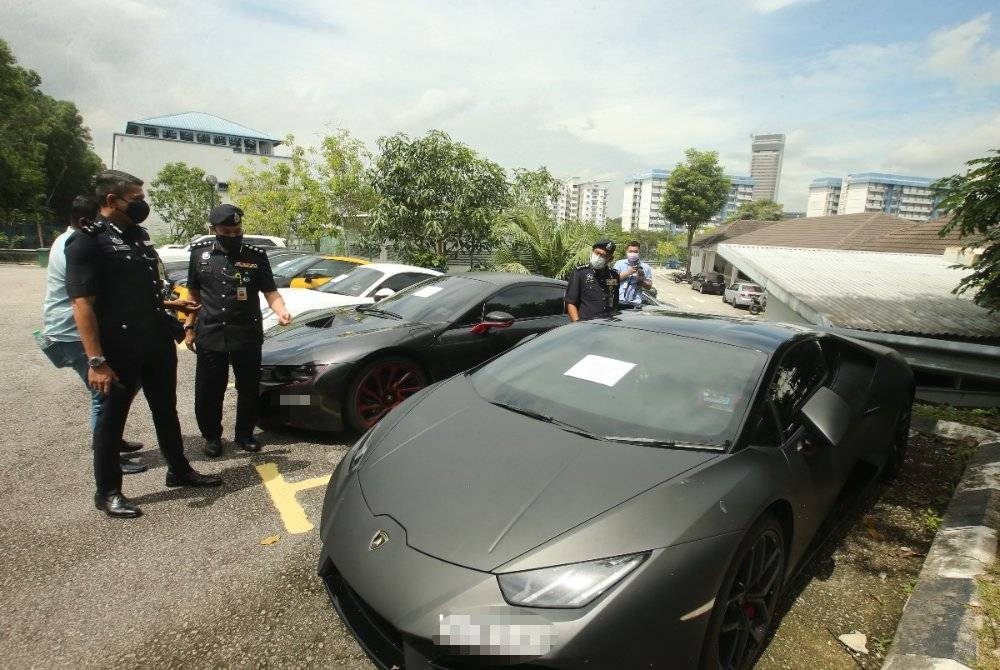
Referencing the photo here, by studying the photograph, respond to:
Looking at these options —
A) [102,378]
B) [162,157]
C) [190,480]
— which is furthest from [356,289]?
[162,157]

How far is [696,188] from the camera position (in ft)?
147

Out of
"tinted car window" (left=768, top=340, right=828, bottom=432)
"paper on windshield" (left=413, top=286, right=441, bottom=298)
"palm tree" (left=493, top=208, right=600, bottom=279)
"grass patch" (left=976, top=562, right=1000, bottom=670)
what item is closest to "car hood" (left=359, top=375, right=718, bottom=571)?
"tinted car window" (left=768, top=340, right=828, bottom=432)

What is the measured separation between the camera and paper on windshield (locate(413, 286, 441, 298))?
539 centimetres

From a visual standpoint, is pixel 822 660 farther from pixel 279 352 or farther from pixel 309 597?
pixel 279 352

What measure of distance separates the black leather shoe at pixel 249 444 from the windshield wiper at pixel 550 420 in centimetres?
223

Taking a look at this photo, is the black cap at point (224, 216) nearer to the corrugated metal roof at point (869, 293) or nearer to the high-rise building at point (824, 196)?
the corrugated metal roof at point (869, 293)

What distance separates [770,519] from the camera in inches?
86.9

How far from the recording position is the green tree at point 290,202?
20.9 meters

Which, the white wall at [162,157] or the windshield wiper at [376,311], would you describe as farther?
the white wall at [162,157]

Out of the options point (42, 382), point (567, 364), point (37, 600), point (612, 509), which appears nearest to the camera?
point (612, 509)

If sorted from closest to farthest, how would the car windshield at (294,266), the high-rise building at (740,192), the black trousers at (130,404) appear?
the black trousers at (130,404) < the car windshield at (294,266) < the high-rise building at (740,192)

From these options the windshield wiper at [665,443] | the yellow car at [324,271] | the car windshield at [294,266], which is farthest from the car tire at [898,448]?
the car windshield at [294,266]

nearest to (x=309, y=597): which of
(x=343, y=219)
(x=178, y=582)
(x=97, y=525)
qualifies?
(x=178, y=582)

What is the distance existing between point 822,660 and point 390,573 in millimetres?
1832
